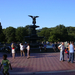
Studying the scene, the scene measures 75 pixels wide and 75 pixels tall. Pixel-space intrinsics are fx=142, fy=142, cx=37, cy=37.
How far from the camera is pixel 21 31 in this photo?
68.5 meters

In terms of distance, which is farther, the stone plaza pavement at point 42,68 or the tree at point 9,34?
the tree at point 9,34

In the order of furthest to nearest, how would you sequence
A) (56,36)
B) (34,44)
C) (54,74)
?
1. (56,36)
2. (34,44)
3. (54,74)

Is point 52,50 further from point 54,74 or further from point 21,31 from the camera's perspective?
point 21,31

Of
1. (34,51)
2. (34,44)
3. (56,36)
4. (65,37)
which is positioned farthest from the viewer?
(65,37)

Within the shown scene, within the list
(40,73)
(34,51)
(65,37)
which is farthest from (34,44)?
(65,37)

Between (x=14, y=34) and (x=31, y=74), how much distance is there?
2512 inches

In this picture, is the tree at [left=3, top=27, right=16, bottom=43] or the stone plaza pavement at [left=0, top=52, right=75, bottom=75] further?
the tree at [left=3, top=27, right=16, bottom=43]

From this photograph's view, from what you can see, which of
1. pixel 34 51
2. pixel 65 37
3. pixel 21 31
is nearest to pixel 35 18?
pixel 34 51

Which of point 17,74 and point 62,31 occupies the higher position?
point 62,31

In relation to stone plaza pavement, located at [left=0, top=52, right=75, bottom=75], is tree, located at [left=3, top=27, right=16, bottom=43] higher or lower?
higher

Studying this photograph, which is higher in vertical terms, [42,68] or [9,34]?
[9,34]

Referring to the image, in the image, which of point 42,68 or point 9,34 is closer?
point 42,68

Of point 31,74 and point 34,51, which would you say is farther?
point 34,51

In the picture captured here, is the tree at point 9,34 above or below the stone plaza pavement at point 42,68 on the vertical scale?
above
